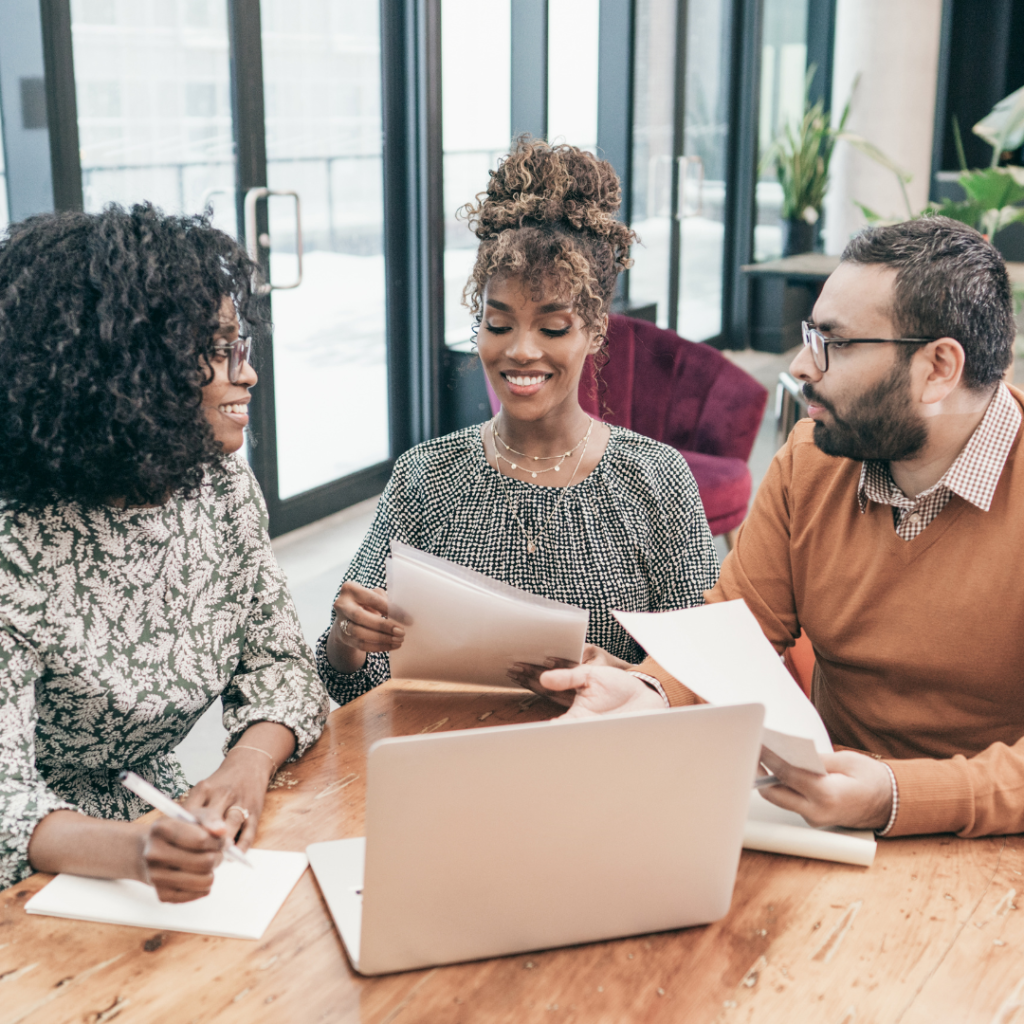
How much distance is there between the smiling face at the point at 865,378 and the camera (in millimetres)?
1403

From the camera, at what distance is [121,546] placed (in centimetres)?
A: 133

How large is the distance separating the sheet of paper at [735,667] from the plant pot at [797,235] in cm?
706

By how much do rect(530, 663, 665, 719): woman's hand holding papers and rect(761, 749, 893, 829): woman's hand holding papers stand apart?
0.25 meters

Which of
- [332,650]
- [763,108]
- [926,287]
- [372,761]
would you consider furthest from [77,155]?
[763,108]

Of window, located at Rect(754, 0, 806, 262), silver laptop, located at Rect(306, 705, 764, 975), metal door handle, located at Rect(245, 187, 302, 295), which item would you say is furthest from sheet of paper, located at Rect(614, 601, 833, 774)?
window, located at Rect(754, 0, 806, 262)

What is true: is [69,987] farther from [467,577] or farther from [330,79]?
[330,79]

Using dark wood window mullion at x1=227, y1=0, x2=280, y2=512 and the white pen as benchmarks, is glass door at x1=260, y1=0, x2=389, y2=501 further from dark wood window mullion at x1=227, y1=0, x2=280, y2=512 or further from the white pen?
the white pen

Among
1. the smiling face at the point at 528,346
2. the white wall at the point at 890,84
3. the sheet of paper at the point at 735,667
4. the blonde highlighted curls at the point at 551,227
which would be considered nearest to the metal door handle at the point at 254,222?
the blonde highlighted curls at the point at 551,227

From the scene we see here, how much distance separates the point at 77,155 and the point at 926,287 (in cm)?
247

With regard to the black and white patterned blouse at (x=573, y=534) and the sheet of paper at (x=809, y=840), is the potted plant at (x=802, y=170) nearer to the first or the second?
the black and white patterned blouse at (x=573, y=534)

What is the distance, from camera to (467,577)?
1381 millimetres

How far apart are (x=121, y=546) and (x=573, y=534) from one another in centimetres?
73

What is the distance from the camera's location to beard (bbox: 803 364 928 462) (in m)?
1.41

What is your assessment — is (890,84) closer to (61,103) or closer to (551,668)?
(61,103)
